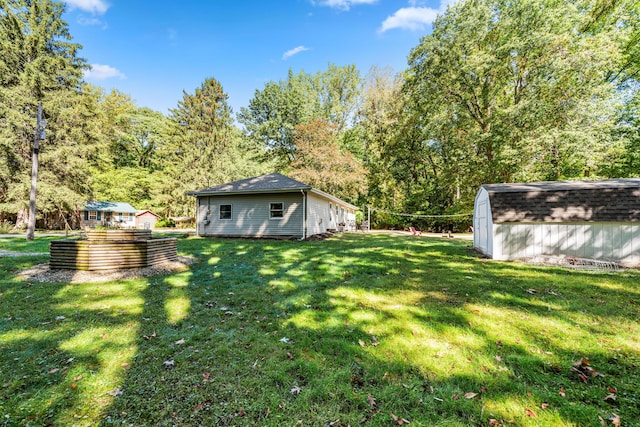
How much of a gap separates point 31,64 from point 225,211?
502 inches

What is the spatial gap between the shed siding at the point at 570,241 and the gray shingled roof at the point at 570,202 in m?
0.22

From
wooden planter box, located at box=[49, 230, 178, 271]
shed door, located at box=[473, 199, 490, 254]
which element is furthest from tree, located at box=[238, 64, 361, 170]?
wooden planter box, located at box=[49, 230, 178, 271]

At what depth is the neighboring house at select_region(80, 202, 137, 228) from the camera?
88.8 feet

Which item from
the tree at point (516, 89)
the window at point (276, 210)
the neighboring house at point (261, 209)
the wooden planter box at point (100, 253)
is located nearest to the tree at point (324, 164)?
the tree at point (516, 89)

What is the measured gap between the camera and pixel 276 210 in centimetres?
1435

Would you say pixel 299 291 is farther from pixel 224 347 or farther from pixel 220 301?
pixel 224 347

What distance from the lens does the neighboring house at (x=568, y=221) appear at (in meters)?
7.25

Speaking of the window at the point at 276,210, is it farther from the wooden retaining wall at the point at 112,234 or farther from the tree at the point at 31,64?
the tree at the point at 31,64

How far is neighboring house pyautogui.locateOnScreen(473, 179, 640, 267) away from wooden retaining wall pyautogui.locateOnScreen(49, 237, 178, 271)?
32.9 feet

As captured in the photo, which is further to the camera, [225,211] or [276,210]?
[225,211]

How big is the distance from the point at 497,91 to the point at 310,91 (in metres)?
21.1

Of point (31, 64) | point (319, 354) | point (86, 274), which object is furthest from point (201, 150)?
point (319, 354)

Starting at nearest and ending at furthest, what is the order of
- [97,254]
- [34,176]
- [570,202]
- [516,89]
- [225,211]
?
[97,254] → [570,202] → [34,176] → [225,211] → [516,89]

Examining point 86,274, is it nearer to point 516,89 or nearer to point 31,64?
point 31,64
